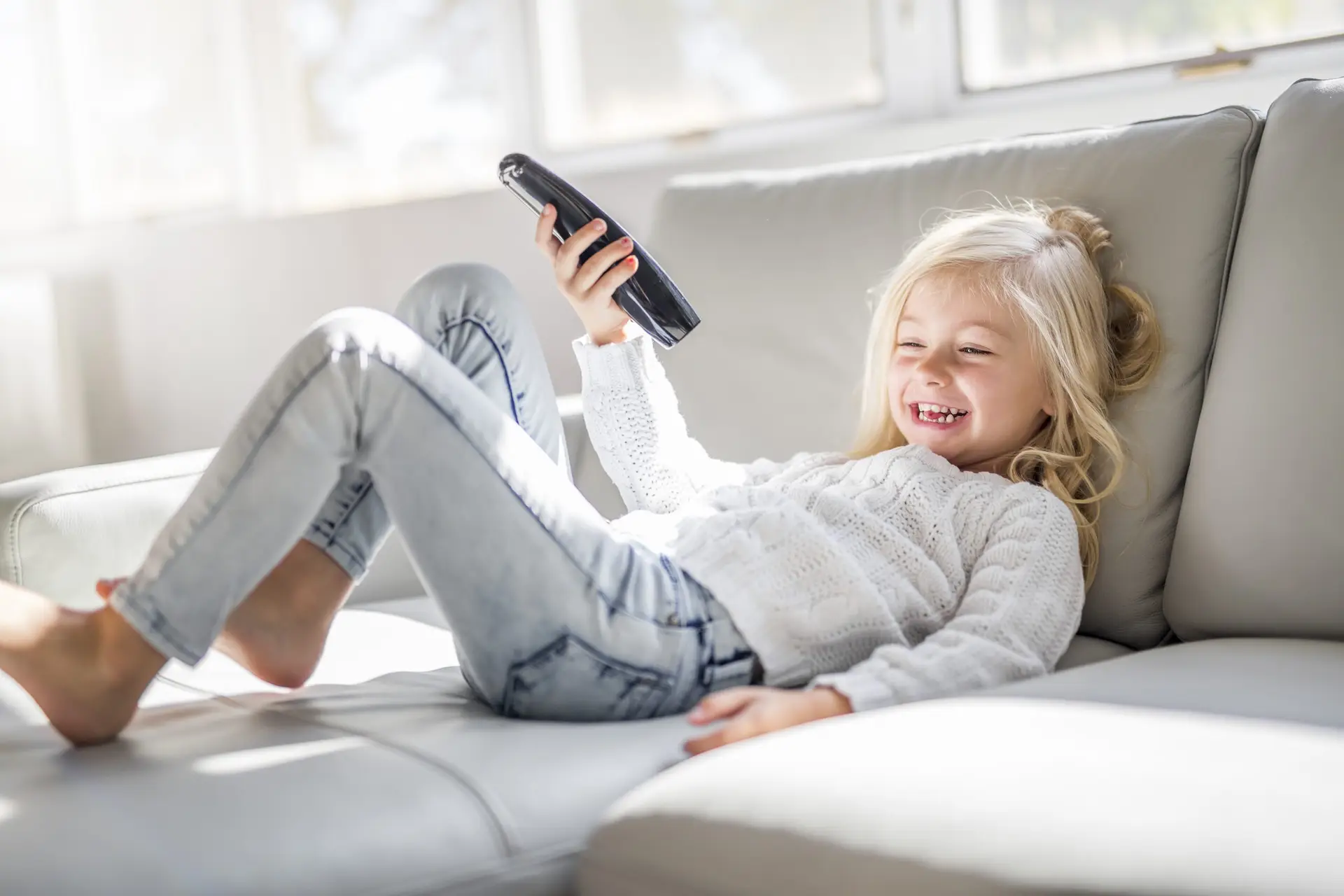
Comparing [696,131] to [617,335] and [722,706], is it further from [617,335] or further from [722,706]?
[722,706]

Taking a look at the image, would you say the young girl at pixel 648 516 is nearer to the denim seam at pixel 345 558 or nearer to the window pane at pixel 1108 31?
the denim seam at pixel 345 558

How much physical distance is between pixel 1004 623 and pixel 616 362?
60 centimetres

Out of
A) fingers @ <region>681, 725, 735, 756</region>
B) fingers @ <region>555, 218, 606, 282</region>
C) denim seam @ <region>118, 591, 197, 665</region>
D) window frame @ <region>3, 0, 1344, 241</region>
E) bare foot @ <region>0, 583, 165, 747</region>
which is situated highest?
window frame @ <region>3, 0, 1344, 241</region>

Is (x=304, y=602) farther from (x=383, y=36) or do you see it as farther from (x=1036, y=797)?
(x=383, y=36)

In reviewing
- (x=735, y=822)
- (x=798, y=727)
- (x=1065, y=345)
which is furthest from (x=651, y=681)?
(x=1065, y=345)

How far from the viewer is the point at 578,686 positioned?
1208mm

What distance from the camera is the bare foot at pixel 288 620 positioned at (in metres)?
1.30

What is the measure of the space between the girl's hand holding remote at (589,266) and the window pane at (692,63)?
3.28ft

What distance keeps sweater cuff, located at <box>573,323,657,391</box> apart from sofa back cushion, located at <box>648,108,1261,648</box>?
18 cm

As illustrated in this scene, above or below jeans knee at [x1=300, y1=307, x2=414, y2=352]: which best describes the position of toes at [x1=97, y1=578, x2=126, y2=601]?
below

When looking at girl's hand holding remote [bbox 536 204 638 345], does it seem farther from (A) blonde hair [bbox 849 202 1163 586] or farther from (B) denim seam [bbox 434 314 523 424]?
(A) blonde hair [bbox 849 202 1163 586]

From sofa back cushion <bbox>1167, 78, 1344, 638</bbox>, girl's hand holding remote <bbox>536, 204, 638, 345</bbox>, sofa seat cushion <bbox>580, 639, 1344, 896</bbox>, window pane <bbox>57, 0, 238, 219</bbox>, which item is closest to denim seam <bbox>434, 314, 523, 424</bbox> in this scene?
girl's hand holding remote <bbox>536, 204, 638, 345</bbox>

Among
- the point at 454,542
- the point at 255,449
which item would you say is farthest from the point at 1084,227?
the point at 255,449

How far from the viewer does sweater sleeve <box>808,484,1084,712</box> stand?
45.9 inches
